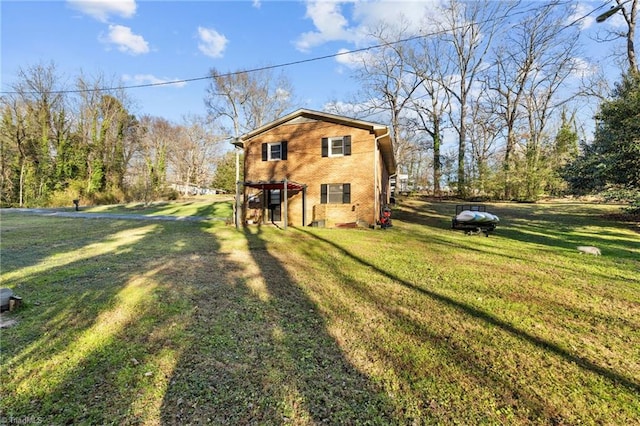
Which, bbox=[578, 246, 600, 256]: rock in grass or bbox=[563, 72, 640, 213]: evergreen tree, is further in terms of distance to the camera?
bbox=[563, 72, 640, 213]: evergreen tree

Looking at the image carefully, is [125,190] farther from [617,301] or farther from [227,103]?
[617,301]

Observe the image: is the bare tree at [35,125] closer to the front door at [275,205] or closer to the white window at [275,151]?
the front door at [275,205]

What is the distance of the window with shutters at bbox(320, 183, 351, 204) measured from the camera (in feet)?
43.6

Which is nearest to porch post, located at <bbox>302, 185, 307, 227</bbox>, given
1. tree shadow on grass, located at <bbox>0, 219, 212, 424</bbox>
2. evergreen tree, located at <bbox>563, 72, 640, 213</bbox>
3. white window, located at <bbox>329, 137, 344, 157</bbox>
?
white window, located at <bbox>329, 137, 344, 157</bbox>

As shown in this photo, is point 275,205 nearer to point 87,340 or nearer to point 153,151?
point 87,340

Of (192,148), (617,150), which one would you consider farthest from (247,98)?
(617,150)

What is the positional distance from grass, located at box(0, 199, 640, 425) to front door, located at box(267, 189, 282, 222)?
317 inches

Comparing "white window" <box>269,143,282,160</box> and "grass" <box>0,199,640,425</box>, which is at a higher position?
"white window" <box>269,143,282,160</box>

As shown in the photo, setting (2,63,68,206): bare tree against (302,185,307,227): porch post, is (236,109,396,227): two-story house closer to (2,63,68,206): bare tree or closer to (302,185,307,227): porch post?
(302,185,307,227): porch post

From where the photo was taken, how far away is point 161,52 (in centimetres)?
1384

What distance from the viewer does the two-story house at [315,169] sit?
42.5 feet

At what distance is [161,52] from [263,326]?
1530 cm

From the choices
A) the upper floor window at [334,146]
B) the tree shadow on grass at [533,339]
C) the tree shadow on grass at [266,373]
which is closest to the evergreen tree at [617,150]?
the upper floor window at [334,146]

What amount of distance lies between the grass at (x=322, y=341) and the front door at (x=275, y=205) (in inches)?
317
